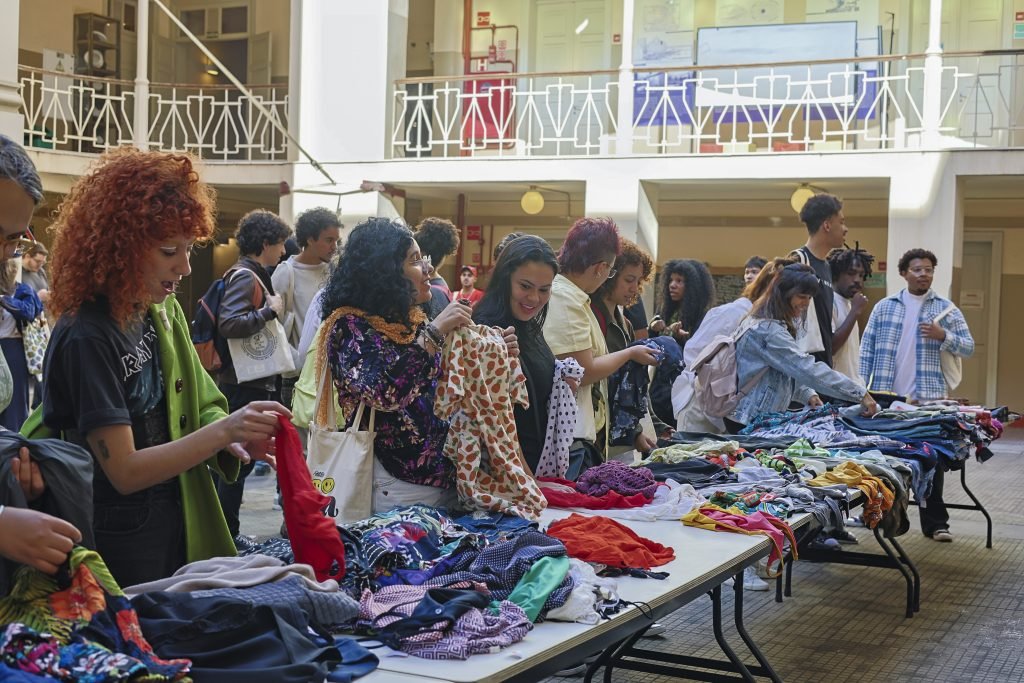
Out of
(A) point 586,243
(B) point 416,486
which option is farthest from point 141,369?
(A) point 586,243

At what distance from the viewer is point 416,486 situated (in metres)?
3.49

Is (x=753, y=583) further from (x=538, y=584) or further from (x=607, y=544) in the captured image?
(x=538, y=584)

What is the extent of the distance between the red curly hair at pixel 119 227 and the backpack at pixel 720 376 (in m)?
4.06

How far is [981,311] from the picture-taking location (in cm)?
1630

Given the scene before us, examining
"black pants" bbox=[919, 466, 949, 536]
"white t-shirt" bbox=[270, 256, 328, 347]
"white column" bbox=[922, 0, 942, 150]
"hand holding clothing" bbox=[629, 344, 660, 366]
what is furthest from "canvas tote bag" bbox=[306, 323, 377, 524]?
"white column" bbox=[922, 0, 942, 150]

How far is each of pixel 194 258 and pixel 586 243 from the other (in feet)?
53.6

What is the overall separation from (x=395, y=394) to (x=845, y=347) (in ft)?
14.0

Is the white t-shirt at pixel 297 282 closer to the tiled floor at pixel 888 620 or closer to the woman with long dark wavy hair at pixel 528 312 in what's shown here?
the tiled floor at pixel 888 620

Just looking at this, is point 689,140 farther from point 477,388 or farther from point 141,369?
point 141,369

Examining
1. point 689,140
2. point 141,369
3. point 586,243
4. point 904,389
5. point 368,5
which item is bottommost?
point 904,389

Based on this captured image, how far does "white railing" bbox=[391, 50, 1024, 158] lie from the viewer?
14195mm

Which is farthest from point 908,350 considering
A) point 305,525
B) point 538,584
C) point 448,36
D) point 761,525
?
point 448,36

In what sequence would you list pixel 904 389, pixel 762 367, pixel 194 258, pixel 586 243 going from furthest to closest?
1. pixel 194 258
2. pixel 904 389
3. pixel 762 367
4. pixel 586 243

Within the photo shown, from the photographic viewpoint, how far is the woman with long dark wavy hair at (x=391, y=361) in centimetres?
341
